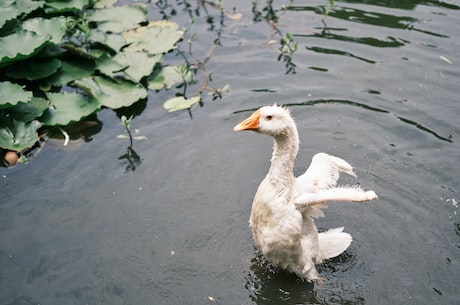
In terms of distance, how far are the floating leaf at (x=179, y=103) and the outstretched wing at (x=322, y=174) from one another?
1.87 m

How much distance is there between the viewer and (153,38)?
6340 millimetres

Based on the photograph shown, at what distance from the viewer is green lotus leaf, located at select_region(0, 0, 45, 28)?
5.48 metres

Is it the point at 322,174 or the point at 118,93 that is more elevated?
the point at 322,174

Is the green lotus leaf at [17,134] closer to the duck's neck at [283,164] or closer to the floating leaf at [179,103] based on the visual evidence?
the floating leaf at [179,103]

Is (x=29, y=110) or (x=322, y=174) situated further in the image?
(x=29, y=110)

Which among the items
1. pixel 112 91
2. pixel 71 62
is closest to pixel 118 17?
pixel 71 62

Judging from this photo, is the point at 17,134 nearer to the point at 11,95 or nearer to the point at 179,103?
the point at 11,95

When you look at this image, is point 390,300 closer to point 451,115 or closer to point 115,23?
point 451,115

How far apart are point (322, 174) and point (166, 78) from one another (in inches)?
100

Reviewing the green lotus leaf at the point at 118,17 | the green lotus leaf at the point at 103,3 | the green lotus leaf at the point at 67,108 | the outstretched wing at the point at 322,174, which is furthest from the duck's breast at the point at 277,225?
the green lotus leaf at the point at 103,3

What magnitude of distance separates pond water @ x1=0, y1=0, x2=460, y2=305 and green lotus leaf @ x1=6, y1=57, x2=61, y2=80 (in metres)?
0.69

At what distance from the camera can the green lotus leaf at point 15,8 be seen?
5.48m

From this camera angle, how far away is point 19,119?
5.06m

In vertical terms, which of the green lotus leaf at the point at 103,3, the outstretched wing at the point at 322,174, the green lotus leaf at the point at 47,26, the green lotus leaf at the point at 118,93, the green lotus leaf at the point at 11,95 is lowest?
the green lotus leaf at the point at 118,93
